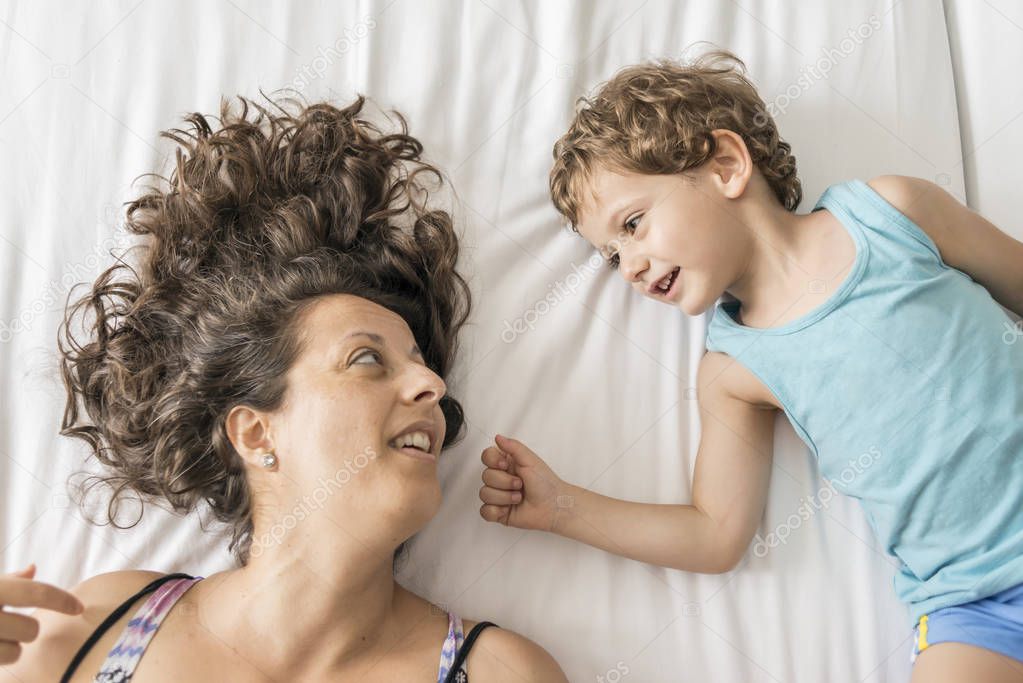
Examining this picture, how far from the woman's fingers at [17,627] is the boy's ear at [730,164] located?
1256 millimetres

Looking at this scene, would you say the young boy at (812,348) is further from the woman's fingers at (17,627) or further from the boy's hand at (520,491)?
the woman's fingers at (17,627)

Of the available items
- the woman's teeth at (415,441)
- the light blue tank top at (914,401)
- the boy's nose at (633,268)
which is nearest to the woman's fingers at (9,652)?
the woman's teeth at (415,441)

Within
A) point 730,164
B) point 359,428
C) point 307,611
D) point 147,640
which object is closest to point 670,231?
point 730,164

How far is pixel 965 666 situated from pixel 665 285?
0.76 m

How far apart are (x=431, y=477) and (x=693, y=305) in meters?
0.56

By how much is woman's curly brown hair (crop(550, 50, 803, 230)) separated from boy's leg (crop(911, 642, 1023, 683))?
2.65 feet

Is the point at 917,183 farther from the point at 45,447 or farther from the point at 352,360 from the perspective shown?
the point at 45,447

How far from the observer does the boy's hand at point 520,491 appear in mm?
1509

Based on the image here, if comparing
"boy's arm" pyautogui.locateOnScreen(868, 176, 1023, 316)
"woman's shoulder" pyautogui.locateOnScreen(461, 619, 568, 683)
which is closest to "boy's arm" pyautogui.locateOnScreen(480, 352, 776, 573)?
"woman's shoulder" pyautogui.locateOnScreen(461, 619, 568, 683)

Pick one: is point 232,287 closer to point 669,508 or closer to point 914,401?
point 669,508

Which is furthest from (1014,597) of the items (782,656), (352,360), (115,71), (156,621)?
(115,71)

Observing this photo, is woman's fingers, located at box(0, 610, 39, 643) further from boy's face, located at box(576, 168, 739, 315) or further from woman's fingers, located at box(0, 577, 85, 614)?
boy's face, located at box(576, 168, 739, 315)

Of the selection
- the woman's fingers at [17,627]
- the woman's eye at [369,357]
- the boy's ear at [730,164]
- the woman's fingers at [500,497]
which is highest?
the boy's ear at [730,164]

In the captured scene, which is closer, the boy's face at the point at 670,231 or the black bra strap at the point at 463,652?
the black bra strap at the point at 463,652
